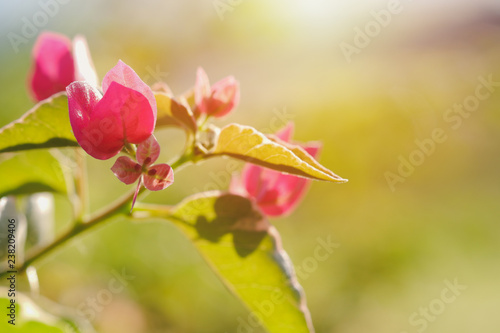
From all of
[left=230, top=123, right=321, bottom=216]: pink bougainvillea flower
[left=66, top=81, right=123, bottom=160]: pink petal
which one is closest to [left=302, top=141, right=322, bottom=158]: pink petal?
[left=230, top=123, right=321, bottom=216]: pink bougainvillea flower

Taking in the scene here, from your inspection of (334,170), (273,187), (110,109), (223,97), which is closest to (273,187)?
(273,187)

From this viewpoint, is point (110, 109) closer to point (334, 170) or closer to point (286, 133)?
point (286, 133)

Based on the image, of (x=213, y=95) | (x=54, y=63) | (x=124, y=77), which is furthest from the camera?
(x=54, y=63)

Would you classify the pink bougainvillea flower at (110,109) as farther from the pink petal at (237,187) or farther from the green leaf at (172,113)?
the pink petal at (237,187)

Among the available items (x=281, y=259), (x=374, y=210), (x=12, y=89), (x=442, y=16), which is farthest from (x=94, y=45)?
(x=442, y=16)

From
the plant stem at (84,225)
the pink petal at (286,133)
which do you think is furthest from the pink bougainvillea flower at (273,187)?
the plant stem at (84,225)

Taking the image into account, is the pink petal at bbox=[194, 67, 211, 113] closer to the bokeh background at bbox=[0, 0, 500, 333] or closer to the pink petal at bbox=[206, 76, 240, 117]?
the pink petal at bbox=[206, 76, 240, 117]
